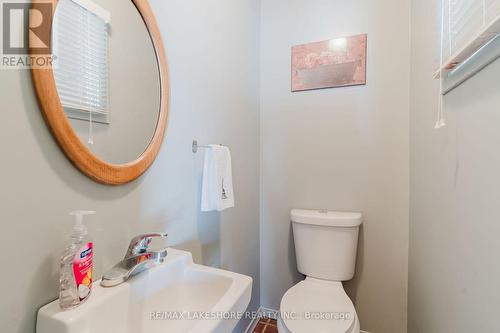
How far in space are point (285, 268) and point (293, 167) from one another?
30.1 inches

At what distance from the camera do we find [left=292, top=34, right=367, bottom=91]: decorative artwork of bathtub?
5.18ft

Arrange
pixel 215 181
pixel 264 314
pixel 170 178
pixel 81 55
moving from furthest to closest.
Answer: pixel 264 314
pixel 215 181
pixel 170 178
pixel 81 55

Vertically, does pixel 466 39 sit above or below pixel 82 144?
above

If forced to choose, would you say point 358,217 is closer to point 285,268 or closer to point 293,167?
point 293,167

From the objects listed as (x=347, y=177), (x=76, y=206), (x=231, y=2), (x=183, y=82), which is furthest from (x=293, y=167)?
(x=76, y=206)

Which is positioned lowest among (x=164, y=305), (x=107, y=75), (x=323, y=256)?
(x=323, y=256)

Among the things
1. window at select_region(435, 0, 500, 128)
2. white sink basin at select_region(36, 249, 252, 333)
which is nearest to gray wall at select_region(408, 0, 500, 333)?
window at select_region(435, 0, 500, 128)

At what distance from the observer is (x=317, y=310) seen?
115 centimetres

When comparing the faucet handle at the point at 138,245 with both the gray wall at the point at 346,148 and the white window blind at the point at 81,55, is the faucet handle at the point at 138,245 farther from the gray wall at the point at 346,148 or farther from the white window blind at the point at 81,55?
the gray wall at the point at 346,148

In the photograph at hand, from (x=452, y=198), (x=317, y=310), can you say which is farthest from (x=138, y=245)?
(x=452, y=198)

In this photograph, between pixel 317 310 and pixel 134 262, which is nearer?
pixel 134 262

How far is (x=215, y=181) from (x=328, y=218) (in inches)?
31.0

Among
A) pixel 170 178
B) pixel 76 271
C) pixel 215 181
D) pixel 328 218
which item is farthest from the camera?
pixel 328 218

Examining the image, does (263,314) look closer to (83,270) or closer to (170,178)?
(170,178)
